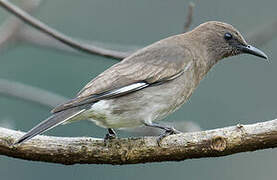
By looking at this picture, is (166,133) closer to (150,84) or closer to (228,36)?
(150,84)

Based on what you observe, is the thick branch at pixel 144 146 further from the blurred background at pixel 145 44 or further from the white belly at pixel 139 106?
the blurred background at pixel 145 44

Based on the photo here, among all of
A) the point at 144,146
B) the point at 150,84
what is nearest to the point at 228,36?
the point at 150,84

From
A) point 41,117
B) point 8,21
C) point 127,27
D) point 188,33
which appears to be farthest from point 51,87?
point 188,33

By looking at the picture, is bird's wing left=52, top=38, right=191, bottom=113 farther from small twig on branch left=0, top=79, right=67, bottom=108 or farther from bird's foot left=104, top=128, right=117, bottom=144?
small twig on branch left=0, top=79, right=67, bottom=108

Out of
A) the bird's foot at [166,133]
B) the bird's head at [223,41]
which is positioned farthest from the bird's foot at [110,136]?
the bird's head at [223,41]

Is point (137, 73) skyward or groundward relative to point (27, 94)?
groundward

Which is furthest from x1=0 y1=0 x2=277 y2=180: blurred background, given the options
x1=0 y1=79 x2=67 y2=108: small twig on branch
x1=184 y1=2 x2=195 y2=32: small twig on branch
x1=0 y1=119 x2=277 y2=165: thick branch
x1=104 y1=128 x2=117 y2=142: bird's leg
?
x1=0 y1=119 x2=277 y2=165: thick branch
